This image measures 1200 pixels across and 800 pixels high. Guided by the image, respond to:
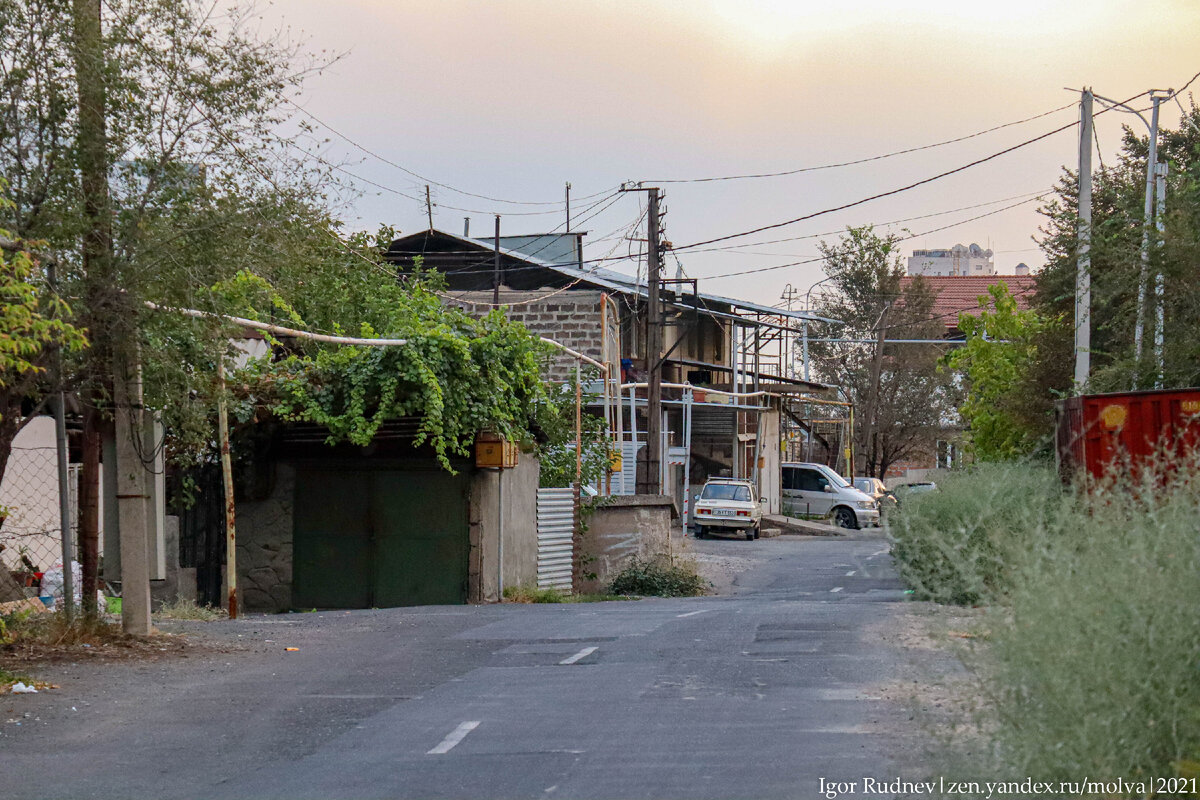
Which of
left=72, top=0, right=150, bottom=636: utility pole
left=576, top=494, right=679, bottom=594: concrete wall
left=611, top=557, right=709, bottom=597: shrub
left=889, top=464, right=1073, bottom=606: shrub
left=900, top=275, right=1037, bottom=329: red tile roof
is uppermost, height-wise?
left=900, top=275, right=1037, bottom=329: red tile roof

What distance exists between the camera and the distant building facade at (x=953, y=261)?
88.1 metres

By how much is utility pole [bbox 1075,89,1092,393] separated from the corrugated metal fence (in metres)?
8.95

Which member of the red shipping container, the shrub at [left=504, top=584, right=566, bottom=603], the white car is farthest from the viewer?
the white car

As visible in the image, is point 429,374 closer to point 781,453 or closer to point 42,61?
point 42,61

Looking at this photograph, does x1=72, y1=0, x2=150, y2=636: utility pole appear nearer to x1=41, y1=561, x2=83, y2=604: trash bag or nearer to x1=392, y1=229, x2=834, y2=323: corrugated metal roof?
x1=41, y1=561, x2=83, y2=604: trash bag

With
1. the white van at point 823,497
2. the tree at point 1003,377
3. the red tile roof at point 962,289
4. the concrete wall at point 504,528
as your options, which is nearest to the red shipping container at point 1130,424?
the concrete wall at point 504,528

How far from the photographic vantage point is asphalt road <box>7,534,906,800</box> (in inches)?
245

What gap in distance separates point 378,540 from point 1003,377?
16417 mm

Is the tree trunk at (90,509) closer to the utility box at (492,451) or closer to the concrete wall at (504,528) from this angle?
the utility box at (492,451)

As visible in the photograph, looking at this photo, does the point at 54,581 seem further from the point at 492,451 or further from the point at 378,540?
the point at 492,451

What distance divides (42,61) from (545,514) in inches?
485

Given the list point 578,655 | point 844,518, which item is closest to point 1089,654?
point 578,655

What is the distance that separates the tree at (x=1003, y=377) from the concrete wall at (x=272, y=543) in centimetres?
1414

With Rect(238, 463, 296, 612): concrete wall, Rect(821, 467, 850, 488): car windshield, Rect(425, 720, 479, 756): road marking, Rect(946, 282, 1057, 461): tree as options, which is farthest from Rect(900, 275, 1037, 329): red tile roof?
Rect(425, 720, 479, 756): road marking
